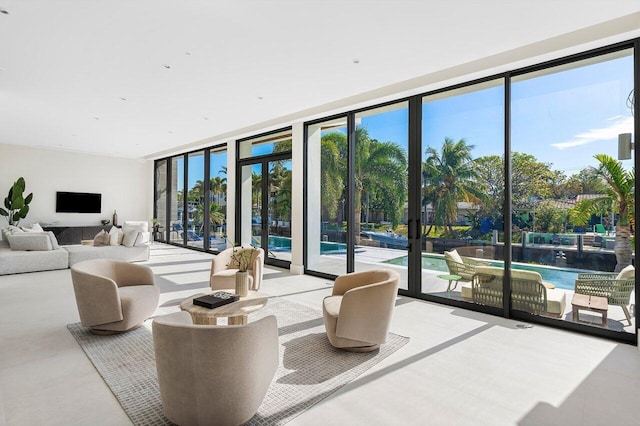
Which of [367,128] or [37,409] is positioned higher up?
[367,128]

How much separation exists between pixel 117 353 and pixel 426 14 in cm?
412

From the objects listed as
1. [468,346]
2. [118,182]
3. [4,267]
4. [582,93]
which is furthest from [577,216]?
[118,182]

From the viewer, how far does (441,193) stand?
16.1ft

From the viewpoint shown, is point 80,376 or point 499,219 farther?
point 499,219

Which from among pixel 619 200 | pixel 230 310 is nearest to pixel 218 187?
pixel 230 310

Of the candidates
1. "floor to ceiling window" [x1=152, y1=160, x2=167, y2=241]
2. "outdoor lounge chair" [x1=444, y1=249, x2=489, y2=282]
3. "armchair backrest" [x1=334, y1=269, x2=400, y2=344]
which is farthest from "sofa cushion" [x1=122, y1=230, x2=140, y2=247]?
"outdoor lounge chair" [x1=444, y1=249, x2=489, y2=282]

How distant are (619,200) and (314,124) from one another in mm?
4732

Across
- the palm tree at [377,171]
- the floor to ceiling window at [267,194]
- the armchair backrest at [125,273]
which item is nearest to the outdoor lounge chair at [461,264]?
the palm tree at [377,171]

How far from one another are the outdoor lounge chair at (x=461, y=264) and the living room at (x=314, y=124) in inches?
12.2

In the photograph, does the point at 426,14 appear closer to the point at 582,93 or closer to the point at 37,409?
the point at 582,93

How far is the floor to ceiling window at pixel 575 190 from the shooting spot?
360cm

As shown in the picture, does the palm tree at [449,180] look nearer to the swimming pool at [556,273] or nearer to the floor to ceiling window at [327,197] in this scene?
the swimming pool at [556,273]

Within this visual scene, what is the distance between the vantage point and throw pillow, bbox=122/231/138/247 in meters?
7.89

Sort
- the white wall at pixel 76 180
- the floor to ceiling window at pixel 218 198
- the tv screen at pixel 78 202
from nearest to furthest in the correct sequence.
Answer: the floor to ceiling window at pixel 218 198
the white wall at pixel 76 180
the tv screen at pixel 78 202
